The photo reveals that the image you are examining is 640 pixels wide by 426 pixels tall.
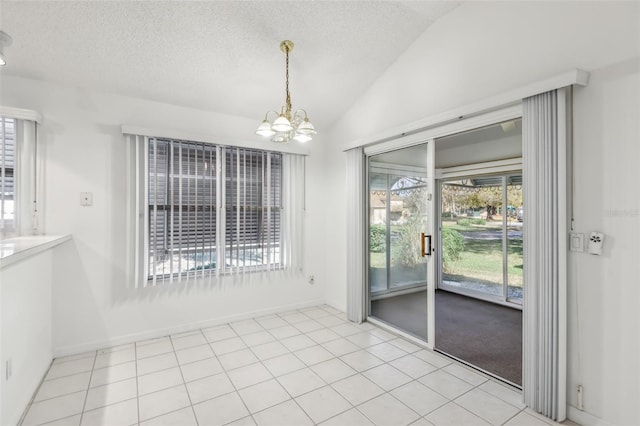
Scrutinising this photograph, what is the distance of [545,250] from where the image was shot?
6.99ft

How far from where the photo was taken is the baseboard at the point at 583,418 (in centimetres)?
195

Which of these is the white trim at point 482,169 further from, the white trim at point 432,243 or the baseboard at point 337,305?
the baseboard at point 337,305

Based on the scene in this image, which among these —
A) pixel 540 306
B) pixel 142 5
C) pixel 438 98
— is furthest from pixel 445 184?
pixel 142 5

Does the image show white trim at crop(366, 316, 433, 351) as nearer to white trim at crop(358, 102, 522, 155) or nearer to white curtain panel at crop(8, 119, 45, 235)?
white trim at crop(358, 102, 522, 155)

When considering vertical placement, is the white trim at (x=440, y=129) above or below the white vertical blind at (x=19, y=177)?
above

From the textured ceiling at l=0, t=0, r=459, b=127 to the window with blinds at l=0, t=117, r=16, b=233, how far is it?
53 cm

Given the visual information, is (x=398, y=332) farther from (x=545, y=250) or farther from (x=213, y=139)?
(x=213, y=139)

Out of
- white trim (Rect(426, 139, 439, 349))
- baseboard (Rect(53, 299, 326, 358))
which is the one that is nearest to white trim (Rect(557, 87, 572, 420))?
white trim (Rect(426, 139, 439, 349))

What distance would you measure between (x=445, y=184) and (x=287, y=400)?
4.65m

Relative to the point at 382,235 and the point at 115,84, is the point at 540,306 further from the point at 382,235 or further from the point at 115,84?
the point at 115,84

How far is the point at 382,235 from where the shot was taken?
385 centimetres

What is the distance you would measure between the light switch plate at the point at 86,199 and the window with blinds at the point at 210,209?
529mm

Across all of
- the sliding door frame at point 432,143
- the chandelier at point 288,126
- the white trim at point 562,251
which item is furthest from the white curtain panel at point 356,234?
the white trim at point 562,251

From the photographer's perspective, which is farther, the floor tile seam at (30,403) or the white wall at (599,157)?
the floor tile seam at (30,403)
